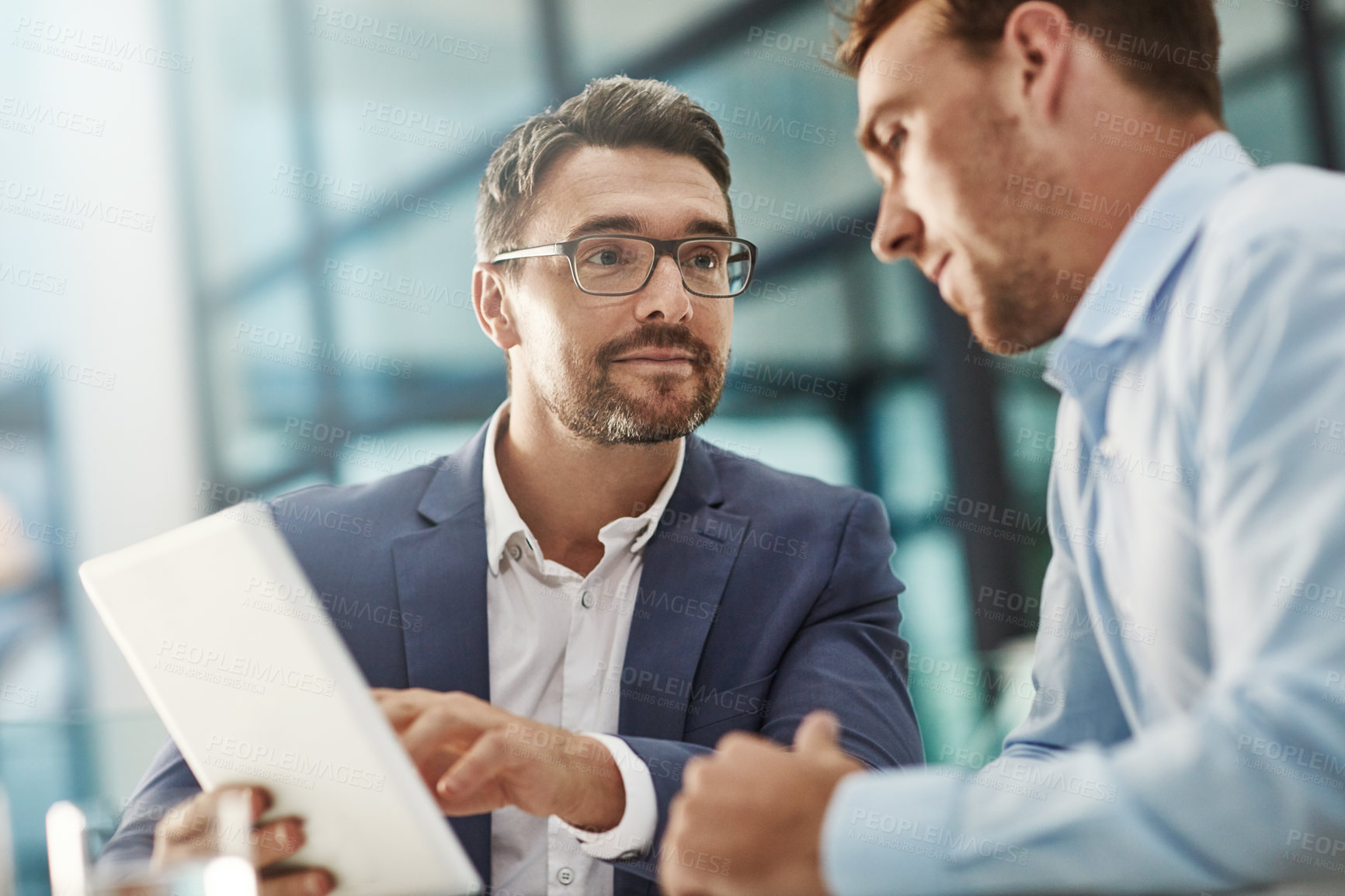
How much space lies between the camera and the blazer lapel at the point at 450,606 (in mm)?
1632

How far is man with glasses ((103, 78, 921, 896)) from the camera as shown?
1.54 metres

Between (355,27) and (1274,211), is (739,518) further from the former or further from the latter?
(355,27)

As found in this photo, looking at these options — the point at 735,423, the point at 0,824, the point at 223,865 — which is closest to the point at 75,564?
the point at 735,423

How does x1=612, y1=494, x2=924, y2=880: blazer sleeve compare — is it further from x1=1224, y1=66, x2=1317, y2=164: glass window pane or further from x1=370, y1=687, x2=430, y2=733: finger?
x1=1224, y1=66, x2=1317, y2=164: glass window pane

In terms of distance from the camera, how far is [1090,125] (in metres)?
1.14

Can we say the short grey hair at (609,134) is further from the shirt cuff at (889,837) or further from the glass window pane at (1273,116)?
the glass window pane at (1273,116)

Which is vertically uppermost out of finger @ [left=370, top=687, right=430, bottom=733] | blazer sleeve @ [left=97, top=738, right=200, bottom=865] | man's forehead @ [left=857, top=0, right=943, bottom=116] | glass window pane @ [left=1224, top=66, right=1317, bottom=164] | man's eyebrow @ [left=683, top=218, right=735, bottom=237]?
glass window pane @ [left=1224, top=66, right=1317, bottom=164]

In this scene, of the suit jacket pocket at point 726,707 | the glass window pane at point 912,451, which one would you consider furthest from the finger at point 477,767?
the glass window pane at point 912,451

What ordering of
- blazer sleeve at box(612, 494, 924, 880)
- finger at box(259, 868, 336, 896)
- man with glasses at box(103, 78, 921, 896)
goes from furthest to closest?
1. man with glasses at box(103, 78, 921, 896)
2. blazer sleeve at box(612, 494, 924, 880)
3. finger at box(259, 868, 336, 896)

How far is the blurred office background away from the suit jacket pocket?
5.06ft

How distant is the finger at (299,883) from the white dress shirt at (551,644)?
1.86ft

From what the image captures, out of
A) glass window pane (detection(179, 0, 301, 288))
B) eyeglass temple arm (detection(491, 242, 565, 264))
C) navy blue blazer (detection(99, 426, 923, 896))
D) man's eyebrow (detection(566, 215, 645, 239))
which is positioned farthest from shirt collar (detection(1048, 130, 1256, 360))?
glass window pane (detection(179, 0, 301, 288))

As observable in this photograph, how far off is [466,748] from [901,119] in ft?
2.85

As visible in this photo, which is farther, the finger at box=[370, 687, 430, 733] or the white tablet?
the finger at box=[370, 687, 430, 733]
